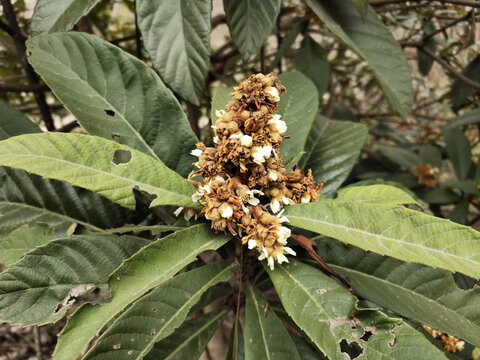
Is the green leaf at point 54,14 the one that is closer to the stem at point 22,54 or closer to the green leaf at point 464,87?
the stem at point 22,54

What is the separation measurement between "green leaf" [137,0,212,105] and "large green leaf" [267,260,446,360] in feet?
1.49

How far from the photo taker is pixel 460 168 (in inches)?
64.3

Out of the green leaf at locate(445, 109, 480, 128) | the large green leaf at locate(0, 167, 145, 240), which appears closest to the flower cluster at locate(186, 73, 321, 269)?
the large green leaf at locate(0, 167, 145, 240)

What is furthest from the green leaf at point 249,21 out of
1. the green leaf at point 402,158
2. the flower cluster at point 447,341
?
the green leaf at point 402,158

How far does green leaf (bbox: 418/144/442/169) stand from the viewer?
5.76 ft

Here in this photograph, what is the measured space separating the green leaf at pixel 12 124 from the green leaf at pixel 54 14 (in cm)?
20

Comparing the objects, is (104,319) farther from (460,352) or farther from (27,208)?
(460,352)

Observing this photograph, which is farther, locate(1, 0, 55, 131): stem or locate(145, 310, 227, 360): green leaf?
locate(1, 0, 55, 131): stem

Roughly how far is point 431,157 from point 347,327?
1.50m

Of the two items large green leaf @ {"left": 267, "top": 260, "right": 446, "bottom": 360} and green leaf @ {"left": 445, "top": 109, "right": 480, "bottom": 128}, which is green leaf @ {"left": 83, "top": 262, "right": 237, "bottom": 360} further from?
green leaf @ {"left": 445, "top": 109, "right": 480, "bottom": 128}

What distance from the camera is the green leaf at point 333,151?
3.09ft

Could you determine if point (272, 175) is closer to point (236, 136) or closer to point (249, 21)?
point (236, 136)

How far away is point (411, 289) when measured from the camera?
2.38 ft

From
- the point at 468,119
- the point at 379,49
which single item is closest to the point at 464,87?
the point at 468,119
